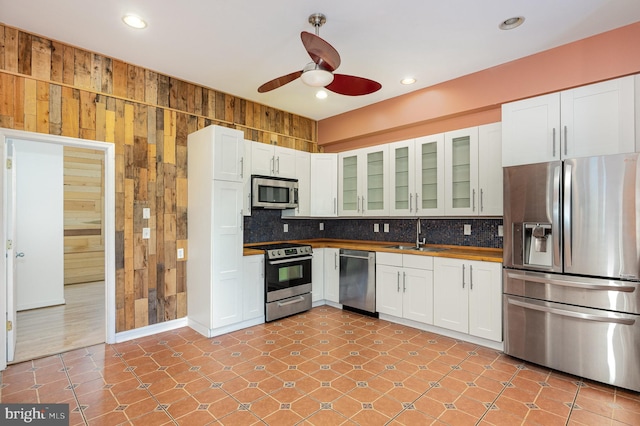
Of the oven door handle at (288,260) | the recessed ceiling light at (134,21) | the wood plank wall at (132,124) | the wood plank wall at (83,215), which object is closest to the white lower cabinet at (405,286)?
the oven door handle at (288,260)

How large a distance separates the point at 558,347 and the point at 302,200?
3472 mm

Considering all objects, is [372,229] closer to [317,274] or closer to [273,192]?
[317,274]

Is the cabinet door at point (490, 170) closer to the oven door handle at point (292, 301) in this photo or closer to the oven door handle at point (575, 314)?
the oven door handle at point (575, 314)

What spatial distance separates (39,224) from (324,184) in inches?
171

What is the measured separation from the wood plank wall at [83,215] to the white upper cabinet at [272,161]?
4.11m

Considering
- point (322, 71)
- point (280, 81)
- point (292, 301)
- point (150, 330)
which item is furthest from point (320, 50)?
point (150, 330)

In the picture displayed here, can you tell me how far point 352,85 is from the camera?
2855 millimetres

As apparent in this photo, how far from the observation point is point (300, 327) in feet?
12.8

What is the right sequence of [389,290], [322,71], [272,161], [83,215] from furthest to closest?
[83,215]
[272,161]
[389,290]
[322,71]

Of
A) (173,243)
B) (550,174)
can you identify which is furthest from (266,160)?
(550,174)

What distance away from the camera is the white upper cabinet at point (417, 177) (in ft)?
13.1

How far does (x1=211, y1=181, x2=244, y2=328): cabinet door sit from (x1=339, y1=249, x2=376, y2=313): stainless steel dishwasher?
1.48 m

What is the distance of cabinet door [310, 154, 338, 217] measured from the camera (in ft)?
16.7

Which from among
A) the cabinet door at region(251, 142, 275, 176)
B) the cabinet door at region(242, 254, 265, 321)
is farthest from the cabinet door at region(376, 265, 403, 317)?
the cabinet door at region(251, 142, 275, 176)
